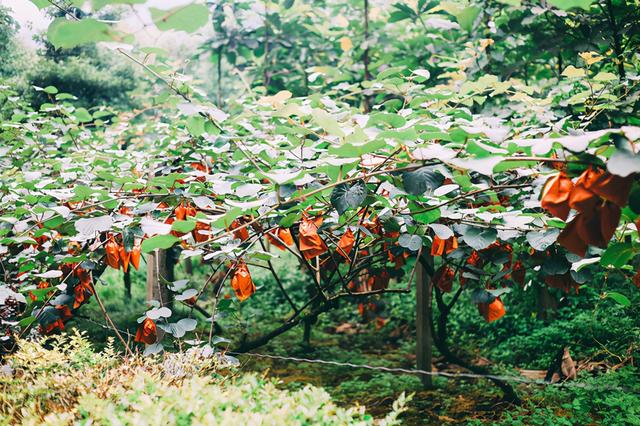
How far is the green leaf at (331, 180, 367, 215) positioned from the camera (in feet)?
3.31

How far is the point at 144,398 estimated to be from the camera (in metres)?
0.98

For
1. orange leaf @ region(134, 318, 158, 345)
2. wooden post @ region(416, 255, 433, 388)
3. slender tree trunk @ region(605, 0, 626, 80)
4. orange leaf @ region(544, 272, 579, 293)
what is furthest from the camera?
wooden post @ region(416, 255, 433, 388)

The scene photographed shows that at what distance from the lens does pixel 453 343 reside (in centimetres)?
333

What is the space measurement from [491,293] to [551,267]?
178 mm

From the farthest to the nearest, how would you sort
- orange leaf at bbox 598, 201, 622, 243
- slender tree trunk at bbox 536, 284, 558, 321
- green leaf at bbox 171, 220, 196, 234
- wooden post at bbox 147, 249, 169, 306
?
slender tree trunk at bbox 536, 284, 558, 321 → wooden post at bbox 147, 249, 169, 306 → green leaf at bbox 171, 220, 196, 234 → orange leaf at bbox 598, 201, 622, 243

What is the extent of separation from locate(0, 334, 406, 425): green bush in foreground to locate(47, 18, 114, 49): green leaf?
0.66 meters

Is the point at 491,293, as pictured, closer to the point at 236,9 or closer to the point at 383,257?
the point at 383,257

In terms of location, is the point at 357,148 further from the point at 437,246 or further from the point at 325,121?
the point at 437,246

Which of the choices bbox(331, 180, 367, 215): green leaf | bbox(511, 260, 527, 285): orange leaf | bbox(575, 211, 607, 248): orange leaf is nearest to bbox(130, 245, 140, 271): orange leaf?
bbox(331, 180, 367, 215): green leaf

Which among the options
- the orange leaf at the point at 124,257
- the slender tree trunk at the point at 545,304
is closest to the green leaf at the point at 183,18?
the orange leaf at the point at 124,257

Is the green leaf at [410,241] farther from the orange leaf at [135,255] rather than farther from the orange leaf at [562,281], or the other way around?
the orange leaf at [135,255]

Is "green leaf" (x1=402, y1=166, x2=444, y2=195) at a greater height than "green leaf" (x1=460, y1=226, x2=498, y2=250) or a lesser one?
greater

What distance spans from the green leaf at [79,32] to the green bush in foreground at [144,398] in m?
0.66

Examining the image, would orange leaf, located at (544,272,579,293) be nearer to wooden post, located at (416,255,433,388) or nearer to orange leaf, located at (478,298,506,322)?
orange leaf, located at (478,298,506,322)
